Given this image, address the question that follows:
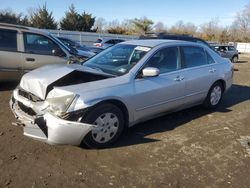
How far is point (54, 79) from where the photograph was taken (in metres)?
4.65

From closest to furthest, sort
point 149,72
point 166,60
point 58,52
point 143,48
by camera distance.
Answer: point 149,72 → point 143,48 → point 166,60 → point 58,52

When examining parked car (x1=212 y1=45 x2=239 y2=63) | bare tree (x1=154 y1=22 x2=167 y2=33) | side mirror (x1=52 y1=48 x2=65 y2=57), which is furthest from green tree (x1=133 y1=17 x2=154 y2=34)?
side mirror (x1=52 y1=48 x2=65 y2=57)

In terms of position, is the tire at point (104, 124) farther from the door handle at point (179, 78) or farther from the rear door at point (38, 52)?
the rear door at point (38, 52)

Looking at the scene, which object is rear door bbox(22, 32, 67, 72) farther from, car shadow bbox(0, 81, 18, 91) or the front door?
the front door

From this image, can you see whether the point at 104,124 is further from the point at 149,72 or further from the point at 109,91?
the point at 149,72

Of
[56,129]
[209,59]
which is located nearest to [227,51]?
[209,59]

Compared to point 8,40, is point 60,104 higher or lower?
lower

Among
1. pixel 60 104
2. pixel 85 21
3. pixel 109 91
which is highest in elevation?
pixel 85 21

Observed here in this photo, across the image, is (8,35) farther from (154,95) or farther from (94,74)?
(154,95)

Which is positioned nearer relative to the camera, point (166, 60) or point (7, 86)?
point (166, 60)

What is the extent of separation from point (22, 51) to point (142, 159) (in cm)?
484

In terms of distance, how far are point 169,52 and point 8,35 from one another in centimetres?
416

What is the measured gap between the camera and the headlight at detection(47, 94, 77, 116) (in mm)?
4164

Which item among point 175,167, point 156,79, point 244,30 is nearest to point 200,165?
point 175,167
